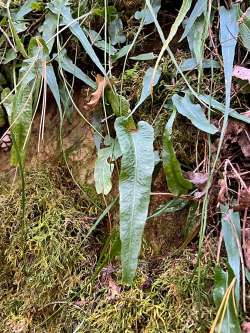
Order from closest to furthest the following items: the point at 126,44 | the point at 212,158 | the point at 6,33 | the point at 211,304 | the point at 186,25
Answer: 1. the point at 211,304
2. the point at 212,158
3. the point at 186,25
4. the point at 126,44
5. the point at 6,33

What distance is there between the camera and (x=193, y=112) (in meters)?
0.96

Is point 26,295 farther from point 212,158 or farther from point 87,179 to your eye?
point 212,158

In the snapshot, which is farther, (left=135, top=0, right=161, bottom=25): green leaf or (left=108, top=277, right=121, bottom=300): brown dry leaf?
(left=135, top=0, right=161, bottom=25): green leaf

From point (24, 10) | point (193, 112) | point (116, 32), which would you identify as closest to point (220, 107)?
point (193, 112)

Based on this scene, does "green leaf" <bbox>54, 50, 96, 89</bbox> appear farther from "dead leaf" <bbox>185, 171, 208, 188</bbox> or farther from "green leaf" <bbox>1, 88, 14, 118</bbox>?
"dead leaf" <bbox>185, 171, 208, 188</bbox>

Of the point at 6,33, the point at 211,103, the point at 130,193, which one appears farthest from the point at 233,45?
the point at 6,33

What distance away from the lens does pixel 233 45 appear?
0.98m

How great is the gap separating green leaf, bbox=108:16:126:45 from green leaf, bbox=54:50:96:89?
→ 11 centimetres

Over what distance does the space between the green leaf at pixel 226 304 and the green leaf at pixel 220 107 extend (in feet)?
0.97

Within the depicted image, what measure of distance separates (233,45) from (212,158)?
0.76 feet

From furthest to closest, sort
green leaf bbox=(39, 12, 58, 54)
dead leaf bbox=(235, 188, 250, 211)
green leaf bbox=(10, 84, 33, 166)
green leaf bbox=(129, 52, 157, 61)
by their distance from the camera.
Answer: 1. green leaf bbox=(39, 12, 58, 54)
2. green leaf bbox=(129, 52, 157, 61)
3. green leaf bbox=(10, 84, 33, 166)
4. dead leaf bbox=(235, 188, 250, 211)

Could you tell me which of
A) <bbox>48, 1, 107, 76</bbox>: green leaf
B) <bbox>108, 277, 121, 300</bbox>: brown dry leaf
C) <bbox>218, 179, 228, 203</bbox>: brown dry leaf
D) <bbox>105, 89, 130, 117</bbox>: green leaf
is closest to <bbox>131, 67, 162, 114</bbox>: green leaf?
<bbox>105, 89, 130, 117</bbox>: green leaf

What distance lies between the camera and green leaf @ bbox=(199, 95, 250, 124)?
938 mm

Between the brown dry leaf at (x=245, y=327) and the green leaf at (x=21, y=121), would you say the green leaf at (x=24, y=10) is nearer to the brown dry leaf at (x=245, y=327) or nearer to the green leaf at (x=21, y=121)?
the green leaf at (x=21, y=121)
